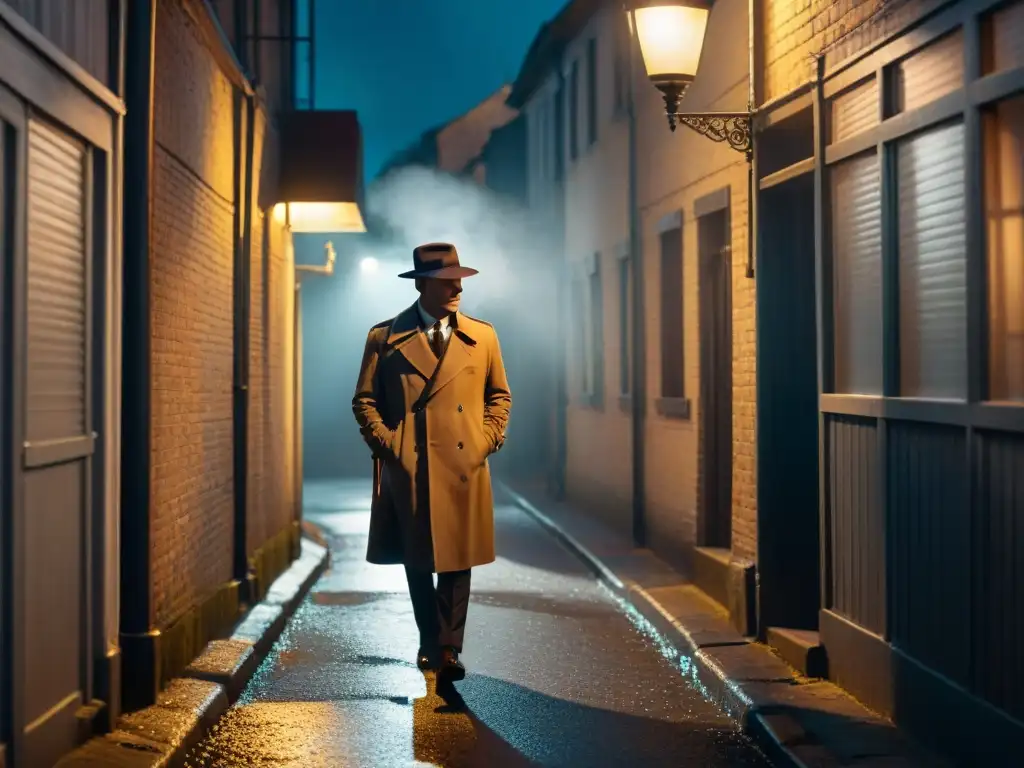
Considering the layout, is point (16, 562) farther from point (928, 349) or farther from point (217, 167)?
point (217, 167)

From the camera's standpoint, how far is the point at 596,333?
18.5 m

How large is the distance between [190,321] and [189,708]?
2590 millimetres

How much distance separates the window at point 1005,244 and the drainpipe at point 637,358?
851 cm

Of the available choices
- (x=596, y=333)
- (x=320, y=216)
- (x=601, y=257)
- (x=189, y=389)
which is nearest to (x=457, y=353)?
(x=189, y=389)

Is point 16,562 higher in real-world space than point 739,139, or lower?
lower

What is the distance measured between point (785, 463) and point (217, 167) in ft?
13.4

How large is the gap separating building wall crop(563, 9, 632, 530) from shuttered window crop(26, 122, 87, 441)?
9.42 metres

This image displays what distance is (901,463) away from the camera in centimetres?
676

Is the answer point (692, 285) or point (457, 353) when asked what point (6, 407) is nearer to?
point (457, 353)

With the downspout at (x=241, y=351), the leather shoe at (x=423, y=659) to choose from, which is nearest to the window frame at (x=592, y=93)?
the downspout at (x=241, y=351)

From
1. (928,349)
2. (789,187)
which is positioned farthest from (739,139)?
(928,349)

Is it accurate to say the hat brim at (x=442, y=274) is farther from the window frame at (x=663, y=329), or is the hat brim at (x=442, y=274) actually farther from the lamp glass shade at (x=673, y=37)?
the window frame at (x=663, y=329)

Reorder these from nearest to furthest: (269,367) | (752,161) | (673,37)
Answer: (673,37) < (752,161) < (269,367)

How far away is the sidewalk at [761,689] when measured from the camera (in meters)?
6.12
